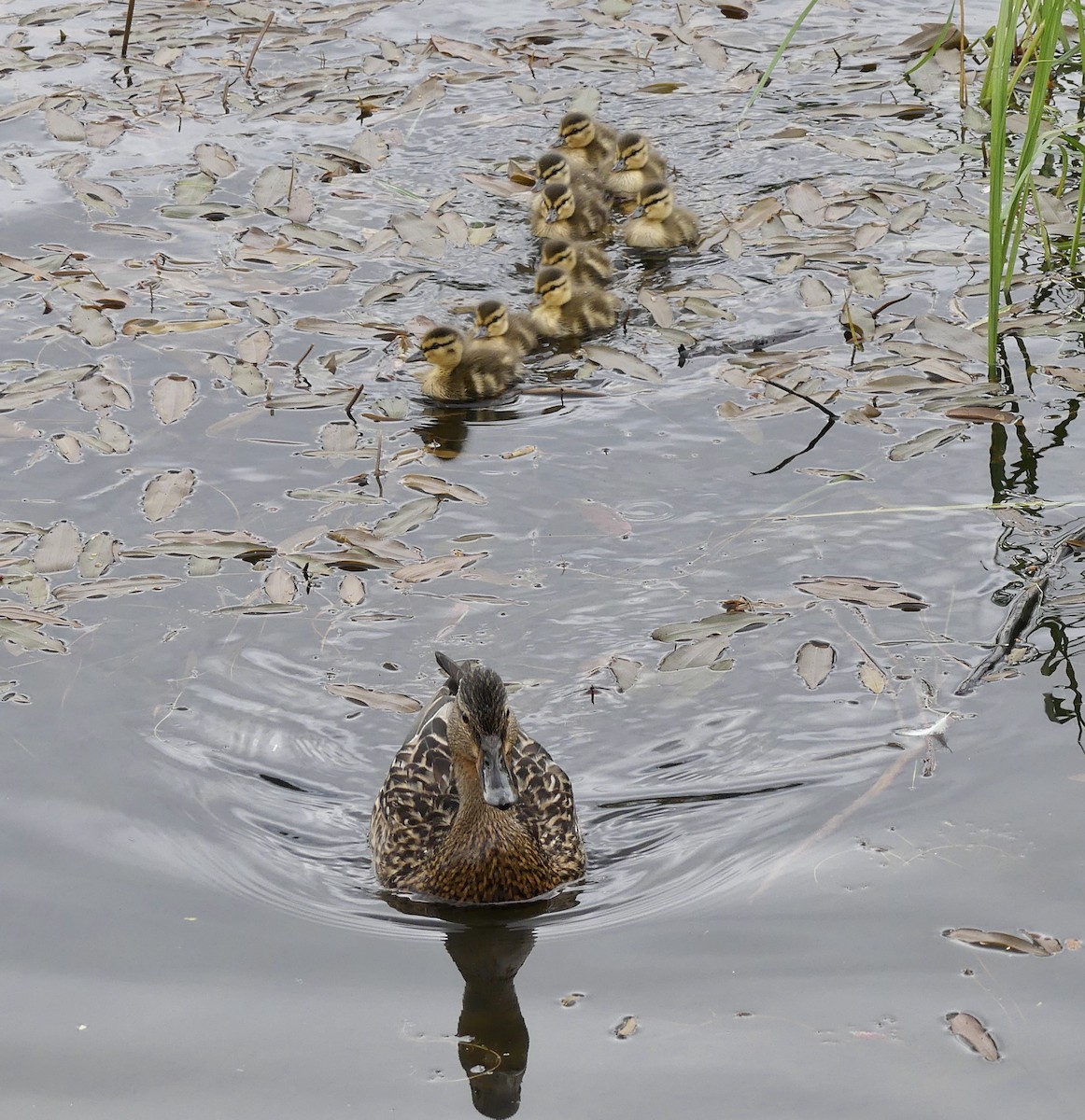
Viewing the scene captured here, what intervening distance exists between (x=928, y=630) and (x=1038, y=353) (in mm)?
1497

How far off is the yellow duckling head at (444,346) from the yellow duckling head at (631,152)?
145cm

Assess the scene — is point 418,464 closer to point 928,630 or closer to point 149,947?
point 928,630

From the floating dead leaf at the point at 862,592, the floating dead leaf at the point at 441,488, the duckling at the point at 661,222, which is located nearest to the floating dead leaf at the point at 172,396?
the floating dead leaf at the point at 441,488

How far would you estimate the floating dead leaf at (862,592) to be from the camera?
12.8 feet

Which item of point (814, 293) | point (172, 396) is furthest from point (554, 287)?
point (172, 396)

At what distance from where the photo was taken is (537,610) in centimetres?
396

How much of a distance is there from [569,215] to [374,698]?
2.57 m

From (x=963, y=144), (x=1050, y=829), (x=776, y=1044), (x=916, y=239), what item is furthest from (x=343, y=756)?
(x=963, y=144)

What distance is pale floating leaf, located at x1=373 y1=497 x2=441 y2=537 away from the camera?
4238 mm

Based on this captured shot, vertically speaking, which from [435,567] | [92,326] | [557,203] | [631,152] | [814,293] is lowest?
[435,567]

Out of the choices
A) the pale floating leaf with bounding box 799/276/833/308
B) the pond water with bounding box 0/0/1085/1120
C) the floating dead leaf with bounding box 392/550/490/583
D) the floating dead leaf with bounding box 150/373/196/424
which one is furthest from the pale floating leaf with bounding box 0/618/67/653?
the pale floating leaf with bounding box 799/276/833/308

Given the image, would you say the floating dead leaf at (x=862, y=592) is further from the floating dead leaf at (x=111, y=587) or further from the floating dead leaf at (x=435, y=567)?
the floating dead leaf at (x=111, y=587)

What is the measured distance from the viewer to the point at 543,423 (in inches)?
189

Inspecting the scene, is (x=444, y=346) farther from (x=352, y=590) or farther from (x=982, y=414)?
(x=982, y=414)
